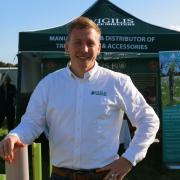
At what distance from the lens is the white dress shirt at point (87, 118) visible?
2.23 m

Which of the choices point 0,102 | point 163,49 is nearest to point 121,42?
point 163,49

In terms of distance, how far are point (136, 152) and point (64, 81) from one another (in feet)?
1.70

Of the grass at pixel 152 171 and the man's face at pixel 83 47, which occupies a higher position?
the man's face at pixel 83 47

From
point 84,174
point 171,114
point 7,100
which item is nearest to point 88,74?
point 84,174

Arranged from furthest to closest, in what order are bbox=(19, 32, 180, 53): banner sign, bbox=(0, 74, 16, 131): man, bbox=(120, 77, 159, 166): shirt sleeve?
1. bbox=(0, 74, 16, 131): man
2. bbox=(19, 32, 180, 53): banner sign
3. bbox=(120, 77, 159, 166): shirt sleeve

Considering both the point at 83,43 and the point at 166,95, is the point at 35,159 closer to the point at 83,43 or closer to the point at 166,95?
the point at 83,43

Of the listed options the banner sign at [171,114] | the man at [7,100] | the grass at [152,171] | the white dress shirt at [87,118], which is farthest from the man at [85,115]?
the man at [7,100]

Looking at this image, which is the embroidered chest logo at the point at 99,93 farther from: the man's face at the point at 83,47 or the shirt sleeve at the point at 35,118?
the shirt sleeve at the point at 35,118

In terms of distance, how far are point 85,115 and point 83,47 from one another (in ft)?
1.10

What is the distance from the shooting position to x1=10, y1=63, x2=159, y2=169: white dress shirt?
7.30 feet

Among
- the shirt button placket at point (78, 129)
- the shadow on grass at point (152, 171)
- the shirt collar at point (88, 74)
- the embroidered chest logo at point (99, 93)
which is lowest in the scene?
the shadow on grass at point (152, 171)

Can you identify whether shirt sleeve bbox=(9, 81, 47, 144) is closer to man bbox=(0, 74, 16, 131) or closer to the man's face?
the man's face

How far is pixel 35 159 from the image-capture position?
171 inches

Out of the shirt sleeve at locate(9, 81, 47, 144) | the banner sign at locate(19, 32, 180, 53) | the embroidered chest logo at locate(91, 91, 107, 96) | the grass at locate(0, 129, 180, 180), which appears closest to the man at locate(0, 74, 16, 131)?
the grass at locate(0, 129, 180, 180)
